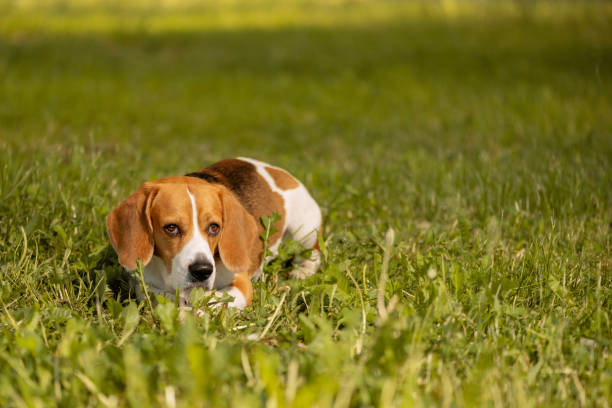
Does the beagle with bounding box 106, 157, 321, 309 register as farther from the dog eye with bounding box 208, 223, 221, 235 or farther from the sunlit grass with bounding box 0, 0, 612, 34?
the sunlit grass with bounding box 0, 0, 612, 34

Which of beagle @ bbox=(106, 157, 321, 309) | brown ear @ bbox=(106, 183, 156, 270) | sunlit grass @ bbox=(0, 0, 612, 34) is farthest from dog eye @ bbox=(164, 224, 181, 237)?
sunlit grass @ bbox=(0, 0, 612, 34)

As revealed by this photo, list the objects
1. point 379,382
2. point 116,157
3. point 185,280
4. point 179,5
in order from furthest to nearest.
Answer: point 179,5
point 116,157
point 185,280
point 379,382

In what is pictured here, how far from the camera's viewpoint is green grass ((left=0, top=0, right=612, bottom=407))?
7.78ft

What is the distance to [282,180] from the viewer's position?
172 inches

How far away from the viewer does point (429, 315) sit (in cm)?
279

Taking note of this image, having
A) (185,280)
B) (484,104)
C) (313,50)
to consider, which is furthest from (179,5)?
(185,280)

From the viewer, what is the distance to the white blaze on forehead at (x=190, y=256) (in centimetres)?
314

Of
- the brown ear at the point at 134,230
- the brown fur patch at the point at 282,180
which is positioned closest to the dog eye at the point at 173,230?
the brown ear at the point at 134,230

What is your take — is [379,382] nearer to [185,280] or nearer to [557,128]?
[185,280]

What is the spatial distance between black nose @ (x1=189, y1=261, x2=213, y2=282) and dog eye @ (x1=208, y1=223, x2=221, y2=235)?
0.95 feet

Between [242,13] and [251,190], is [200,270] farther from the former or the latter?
[242,13]

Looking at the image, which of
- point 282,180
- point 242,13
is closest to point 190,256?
point 282,180

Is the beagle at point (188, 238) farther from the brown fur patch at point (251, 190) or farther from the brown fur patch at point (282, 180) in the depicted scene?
the brown fur patch at point (282, 180)

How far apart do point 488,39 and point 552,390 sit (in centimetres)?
1480
